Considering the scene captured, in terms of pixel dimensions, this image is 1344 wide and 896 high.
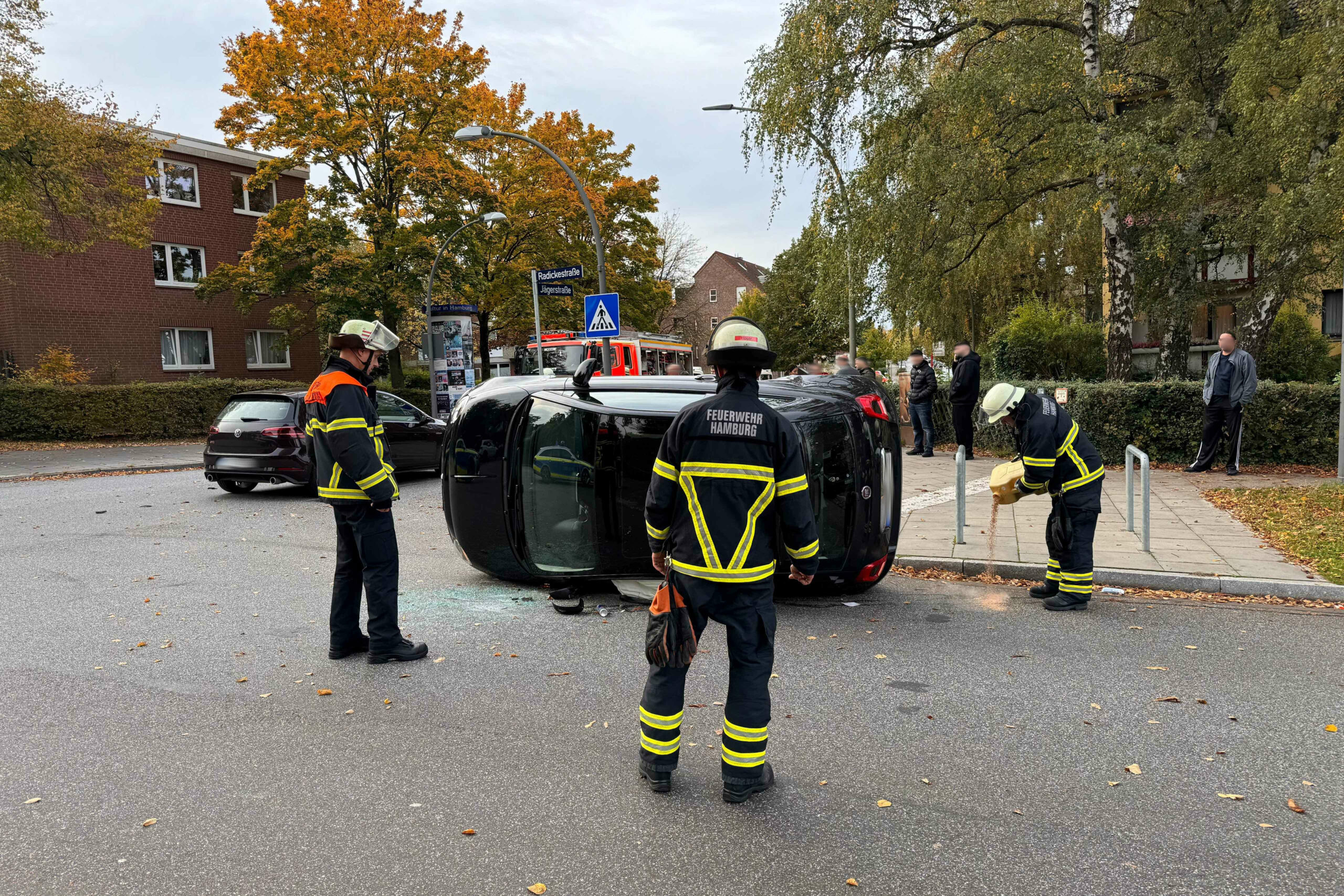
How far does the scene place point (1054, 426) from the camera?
580 cm

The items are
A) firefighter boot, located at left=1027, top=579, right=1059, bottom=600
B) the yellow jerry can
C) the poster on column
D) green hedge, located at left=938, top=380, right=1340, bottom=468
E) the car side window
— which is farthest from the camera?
the poster on column

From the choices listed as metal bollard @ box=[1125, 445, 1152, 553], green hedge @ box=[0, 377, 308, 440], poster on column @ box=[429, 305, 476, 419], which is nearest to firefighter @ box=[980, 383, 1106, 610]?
metal bollard @ box=[1125, 445, 1152, 553]

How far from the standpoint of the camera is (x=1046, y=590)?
20.0 ft

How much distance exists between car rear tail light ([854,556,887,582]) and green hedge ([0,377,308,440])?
633 inches

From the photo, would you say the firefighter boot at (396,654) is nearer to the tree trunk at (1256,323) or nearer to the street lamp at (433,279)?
the tree trunk at (1256,323)

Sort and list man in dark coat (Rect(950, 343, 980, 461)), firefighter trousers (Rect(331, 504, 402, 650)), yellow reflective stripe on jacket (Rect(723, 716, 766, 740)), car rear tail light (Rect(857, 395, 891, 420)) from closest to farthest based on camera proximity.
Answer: yellow reflective stripe on jacket (Rect(723, 716, 766, 740))
firefighter trousers (Rect(331, 504, 402, 650))
car rear tail light (Rect(857, 395, 891, 420))
man in dark coat (Rect(950, 343, 980, 461))

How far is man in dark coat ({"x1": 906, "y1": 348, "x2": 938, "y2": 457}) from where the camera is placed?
1418 cm

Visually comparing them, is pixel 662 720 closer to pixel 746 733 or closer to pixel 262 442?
pixel 746 733

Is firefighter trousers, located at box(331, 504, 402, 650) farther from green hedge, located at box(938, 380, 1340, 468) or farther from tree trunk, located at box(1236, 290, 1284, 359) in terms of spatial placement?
tree trunk, located at box(1236, 290, 1284, 359)

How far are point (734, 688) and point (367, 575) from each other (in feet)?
8.17

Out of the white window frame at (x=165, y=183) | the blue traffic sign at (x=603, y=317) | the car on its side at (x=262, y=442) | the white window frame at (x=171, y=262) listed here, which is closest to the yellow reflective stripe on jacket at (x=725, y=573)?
the car on its side at (x=262, y=442)

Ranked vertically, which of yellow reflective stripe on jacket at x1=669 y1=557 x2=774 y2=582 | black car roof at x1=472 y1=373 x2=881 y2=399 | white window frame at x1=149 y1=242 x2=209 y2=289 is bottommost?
yellow reflective stripe on jacket at x1=669 y1=557 x2=774 y2=582

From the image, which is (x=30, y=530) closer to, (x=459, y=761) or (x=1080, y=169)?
(x=459, y=761)

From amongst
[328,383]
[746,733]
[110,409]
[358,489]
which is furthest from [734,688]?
[110,409]
